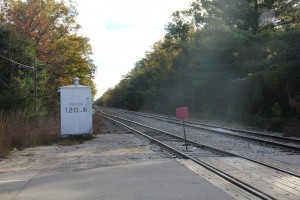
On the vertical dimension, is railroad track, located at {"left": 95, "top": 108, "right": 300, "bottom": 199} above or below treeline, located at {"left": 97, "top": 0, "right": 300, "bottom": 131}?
below

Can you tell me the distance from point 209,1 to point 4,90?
1288 inches

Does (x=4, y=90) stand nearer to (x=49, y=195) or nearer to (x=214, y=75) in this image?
(x=49, y=195)

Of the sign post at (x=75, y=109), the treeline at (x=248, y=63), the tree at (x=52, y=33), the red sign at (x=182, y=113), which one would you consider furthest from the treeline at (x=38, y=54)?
the treeline at (x=248, y=63)

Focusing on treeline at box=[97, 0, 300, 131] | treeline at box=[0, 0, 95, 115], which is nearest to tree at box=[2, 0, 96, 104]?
treeline at box=[0, 0, 95, 115]

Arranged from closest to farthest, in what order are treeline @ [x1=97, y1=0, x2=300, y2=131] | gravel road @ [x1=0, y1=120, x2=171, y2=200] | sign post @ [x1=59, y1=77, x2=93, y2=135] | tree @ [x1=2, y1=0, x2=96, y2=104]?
gravel road @ [x1=0, y1=120, x2=171, y2=200]
sign post @ [x1=59, y1=77, x2=93, y2=135]
treeline @ [x1=97, y1=0, x2=300, y2=131]
tree @ [x1=2, y1=0, x2=96, y2=104]

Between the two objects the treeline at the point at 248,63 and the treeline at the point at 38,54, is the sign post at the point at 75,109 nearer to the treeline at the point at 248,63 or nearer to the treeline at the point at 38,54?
the treeline at the point at 38,54

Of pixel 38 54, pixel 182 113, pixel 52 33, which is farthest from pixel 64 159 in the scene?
pixel 52 33

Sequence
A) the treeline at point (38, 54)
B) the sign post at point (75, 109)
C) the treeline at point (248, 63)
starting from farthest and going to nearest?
the treeline at point (248, 63), the treeline at point (38, 54), the sign post at point (75, 109)

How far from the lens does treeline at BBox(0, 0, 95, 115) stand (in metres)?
27.9

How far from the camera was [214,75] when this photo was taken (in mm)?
46875

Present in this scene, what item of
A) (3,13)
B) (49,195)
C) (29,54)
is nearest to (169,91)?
(3,13)

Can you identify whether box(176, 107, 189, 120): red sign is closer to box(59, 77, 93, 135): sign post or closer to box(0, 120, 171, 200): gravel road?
box(0, 120, 171, 200): gravel road

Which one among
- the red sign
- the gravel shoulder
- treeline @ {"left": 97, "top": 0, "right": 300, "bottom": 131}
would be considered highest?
treeline @ {"left": 97, "top": 0, "right": 300, "bottom": 131}

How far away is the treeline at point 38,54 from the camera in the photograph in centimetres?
2793
